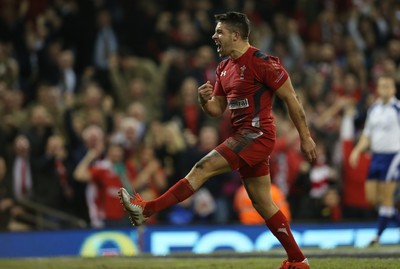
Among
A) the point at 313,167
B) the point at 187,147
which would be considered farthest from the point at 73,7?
the point at 313,167

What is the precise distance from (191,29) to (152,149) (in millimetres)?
3427

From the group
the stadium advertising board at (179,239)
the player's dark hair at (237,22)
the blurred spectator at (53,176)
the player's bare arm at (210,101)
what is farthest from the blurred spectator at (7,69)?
the player's dark hair at (237,22)

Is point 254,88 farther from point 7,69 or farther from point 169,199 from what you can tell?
point 7,69

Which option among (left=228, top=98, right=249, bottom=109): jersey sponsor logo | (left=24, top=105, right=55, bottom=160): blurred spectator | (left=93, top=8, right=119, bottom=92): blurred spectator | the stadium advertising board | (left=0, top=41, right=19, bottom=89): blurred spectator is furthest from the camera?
(left=93, top=8, right=119, bottom=92): blurred spectator

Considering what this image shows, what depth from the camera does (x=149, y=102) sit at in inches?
675

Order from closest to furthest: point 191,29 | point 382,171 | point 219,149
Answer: point 219,149 → point 382,171 → point 191,29

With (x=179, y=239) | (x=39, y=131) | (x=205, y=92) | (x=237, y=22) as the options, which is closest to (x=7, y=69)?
(x=39, y=131)

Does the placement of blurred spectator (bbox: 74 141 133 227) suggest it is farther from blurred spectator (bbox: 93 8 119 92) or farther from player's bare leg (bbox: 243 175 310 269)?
player's bare leg (bbox: 243 175 310 269)

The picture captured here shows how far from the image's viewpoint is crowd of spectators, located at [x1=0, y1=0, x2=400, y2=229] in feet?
48.8

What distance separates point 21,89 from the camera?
16734 millimetres

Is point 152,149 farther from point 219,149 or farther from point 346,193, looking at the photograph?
point 219,149

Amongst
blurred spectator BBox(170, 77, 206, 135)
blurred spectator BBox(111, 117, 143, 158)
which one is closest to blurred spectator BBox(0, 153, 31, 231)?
blurred spectator BBox(111, 117, 143, 158)

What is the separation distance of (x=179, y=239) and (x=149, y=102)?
11.1ft

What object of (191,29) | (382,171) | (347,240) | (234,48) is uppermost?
(191,29)
